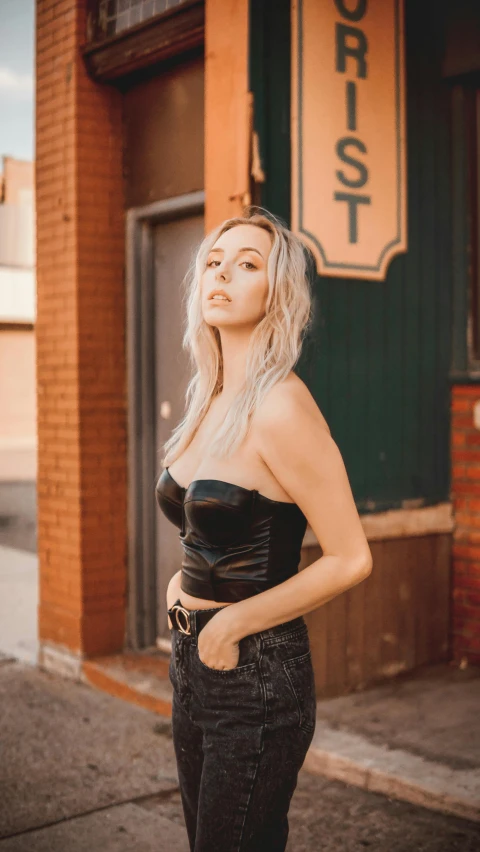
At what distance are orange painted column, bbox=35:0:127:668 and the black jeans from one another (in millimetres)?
3741

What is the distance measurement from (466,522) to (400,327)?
4.04 ft

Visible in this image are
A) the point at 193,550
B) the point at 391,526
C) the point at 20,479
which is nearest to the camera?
the point at 193,550

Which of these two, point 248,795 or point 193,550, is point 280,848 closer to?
point 248,795

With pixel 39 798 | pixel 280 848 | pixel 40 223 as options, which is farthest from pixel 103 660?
pixel 280 848

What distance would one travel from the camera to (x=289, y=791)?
205 cm

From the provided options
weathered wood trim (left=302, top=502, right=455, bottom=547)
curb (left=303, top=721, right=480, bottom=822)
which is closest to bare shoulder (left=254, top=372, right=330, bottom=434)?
curb (left=303, top=721, right=480, bottom=822)

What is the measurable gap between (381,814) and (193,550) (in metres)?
2.19

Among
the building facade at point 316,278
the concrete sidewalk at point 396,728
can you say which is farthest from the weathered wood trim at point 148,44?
the concrete sidewalk at point 396,728

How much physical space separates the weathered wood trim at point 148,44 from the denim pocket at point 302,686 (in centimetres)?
397

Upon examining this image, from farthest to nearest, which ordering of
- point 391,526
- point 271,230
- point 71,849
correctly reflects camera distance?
point 391,526 → point 71,849 → point 271,230

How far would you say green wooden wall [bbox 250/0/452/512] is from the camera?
186 inches

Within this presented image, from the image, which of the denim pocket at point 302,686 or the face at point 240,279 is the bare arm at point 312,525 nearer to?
the denim pocket at point 302,686

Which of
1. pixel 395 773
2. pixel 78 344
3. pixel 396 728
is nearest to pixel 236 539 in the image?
pixel 395 773

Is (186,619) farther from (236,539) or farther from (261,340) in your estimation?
(261,340)
